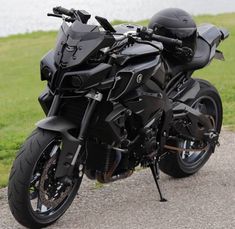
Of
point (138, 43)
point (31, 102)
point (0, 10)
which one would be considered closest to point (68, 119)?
point (138, 43)

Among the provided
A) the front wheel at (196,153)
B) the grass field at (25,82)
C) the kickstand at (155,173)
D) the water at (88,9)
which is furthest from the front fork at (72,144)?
the water at (88,9)

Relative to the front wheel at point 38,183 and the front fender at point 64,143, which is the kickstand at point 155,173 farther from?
the front fender at point 64,143

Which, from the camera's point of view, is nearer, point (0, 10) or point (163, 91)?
point (163, 91)

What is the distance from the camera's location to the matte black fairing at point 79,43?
442 cm

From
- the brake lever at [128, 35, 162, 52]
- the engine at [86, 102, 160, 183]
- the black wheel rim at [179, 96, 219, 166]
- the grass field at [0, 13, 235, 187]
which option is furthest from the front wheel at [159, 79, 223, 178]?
the grass field at [0, 13, 235, 187]

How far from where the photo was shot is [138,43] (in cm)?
477

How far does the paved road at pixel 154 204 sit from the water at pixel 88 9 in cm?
2222

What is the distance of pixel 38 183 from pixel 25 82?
11550 millimetres

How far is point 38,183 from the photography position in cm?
455

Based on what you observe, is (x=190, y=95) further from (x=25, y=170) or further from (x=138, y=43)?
(x=25, y=170)

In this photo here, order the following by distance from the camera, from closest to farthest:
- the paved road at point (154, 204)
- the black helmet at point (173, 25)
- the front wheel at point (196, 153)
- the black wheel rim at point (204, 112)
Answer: the paved road at point (154, 204)
the black helmet at point (173, 25)
the front wheel at point (196, 153)
the black wheel rim at point (204, 112)

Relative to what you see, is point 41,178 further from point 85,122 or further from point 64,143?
point 85,122

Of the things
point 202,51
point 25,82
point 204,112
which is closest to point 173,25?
point 202,51

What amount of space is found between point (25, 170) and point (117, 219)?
2.75 feet
